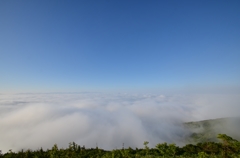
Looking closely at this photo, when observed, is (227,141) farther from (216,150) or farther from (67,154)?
(67,154)

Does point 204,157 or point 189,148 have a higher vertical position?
point 204,157

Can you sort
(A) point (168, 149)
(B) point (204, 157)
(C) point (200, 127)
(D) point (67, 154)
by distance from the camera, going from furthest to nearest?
1. (C) point (200, 127)
2. (A) point (168, 149)
3. (D) point (67, 154)
4. (B) point (204, 157)

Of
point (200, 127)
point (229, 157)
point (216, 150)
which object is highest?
point (229, 157)

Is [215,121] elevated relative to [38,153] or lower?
lower

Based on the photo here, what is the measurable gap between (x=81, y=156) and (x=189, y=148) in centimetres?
1656

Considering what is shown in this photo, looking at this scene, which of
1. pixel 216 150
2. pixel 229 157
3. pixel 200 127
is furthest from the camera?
pixel 200 127

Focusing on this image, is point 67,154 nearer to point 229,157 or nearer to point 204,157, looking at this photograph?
point 204,157

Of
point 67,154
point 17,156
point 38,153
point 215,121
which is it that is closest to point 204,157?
point 67,154

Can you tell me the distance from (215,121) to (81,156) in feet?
789

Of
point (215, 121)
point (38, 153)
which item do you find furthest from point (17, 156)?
point (215, 121)

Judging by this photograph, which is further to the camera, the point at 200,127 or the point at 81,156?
the point at 200,127

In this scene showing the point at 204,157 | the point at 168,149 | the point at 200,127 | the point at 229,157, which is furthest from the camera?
the point at 200,127

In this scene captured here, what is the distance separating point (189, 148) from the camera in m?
20.7

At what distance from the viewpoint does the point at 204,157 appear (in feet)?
42.4
